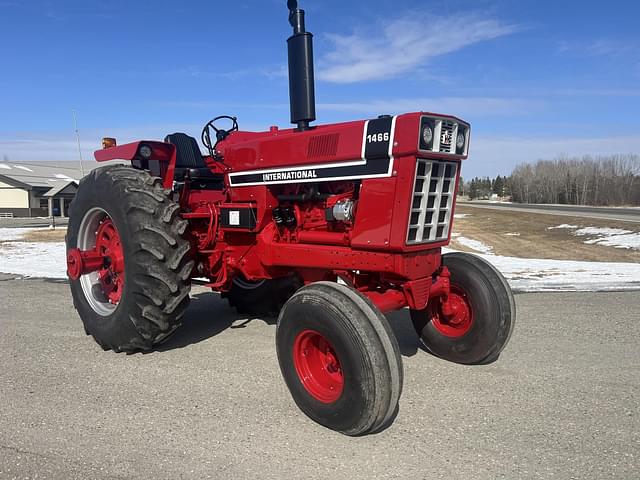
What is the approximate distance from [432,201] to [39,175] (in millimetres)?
50902

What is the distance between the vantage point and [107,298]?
5.11m

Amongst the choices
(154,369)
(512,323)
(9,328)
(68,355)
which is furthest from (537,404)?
(9,328)

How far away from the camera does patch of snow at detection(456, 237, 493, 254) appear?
48.9 ft

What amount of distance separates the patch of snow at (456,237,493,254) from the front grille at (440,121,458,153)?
37.5 feet

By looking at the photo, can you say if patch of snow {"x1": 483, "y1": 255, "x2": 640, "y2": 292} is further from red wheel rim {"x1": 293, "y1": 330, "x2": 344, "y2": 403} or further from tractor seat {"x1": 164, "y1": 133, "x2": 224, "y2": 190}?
red wheel rim {"x1": 293, "y1": 330, "x2": 344, "y2": 403}

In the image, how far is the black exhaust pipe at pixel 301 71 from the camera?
14.1 ft

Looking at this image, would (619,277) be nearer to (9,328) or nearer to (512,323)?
(512,323)

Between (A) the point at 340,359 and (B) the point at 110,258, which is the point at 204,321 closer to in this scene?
(B) the point at 110,258

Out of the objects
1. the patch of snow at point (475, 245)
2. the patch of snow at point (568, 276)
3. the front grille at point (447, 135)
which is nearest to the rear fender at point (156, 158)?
the front grille at point (447, 135)

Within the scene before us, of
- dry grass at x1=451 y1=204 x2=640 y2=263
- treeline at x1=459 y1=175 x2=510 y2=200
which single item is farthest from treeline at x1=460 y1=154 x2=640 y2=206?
dry grass at x1=451 y1=204 x2=640 y2=263

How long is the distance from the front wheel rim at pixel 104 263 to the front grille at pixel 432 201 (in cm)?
283

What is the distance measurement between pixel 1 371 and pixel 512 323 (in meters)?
4.12

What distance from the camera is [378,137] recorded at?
3537mm

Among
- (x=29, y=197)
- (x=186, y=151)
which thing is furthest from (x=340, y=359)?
(x=29, y=197)
